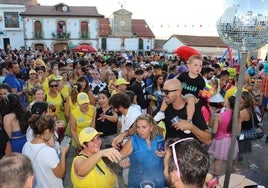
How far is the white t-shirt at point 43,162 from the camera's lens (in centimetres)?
298

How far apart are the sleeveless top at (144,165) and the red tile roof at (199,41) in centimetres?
4007

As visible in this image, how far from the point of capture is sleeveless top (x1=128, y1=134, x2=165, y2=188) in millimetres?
2893

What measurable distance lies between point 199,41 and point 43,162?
138ft

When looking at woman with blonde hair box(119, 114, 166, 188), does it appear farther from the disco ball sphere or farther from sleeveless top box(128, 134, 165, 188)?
the disco ball sphere

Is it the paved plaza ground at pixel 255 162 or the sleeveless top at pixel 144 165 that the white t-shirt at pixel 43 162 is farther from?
the paved plaza ground at pixel 255 162

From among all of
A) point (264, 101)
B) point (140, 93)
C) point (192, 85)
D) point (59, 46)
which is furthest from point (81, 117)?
point (59, 46)

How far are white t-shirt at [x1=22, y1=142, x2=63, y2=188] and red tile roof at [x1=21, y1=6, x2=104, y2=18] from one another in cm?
3913

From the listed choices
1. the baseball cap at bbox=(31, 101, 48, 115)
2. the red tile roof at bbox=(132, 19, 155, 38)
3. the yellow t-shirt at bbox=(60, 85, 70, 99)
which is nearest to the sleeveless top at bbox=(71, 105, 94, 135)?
the baseball cap at bbox=(31, 101, 48, 115)

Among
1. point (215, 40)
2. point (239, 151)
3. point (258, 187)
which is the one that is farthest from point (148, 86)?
point (215, 40)

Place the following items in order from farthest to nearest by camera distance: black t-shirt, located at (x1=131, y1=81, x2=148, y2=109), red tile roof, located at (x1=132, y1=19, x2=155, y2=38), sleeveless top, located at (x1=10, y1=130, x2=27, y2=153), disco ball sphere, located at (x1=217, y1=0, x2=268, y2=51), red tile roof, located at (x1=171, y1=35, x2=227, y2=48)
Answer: red tile roof, located at (x1=132, y1=19, x2=155, y2=38), red tile roof, located at (x1=171, y1=35, x2=227, y2=48), black t-shirt, located at (x1=131, y1=81, x2=148, y2=109), sleeveless top, located at (x1=10, y1=130, x2=27, y2=153), disco ball sphere, located at (x1=217, y1=0, x2=268, y2=51)

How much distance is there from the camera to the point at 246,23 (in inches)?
92.5

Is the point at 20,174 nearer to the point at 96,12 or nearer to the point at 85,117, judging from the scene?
the point at 85,117

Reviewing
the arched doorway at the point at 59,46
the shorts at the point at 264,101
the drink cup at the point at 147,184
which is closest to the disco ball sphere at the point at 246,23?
the drink cup at the point at 147,184

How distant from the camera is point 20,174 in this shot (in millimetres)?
1956
